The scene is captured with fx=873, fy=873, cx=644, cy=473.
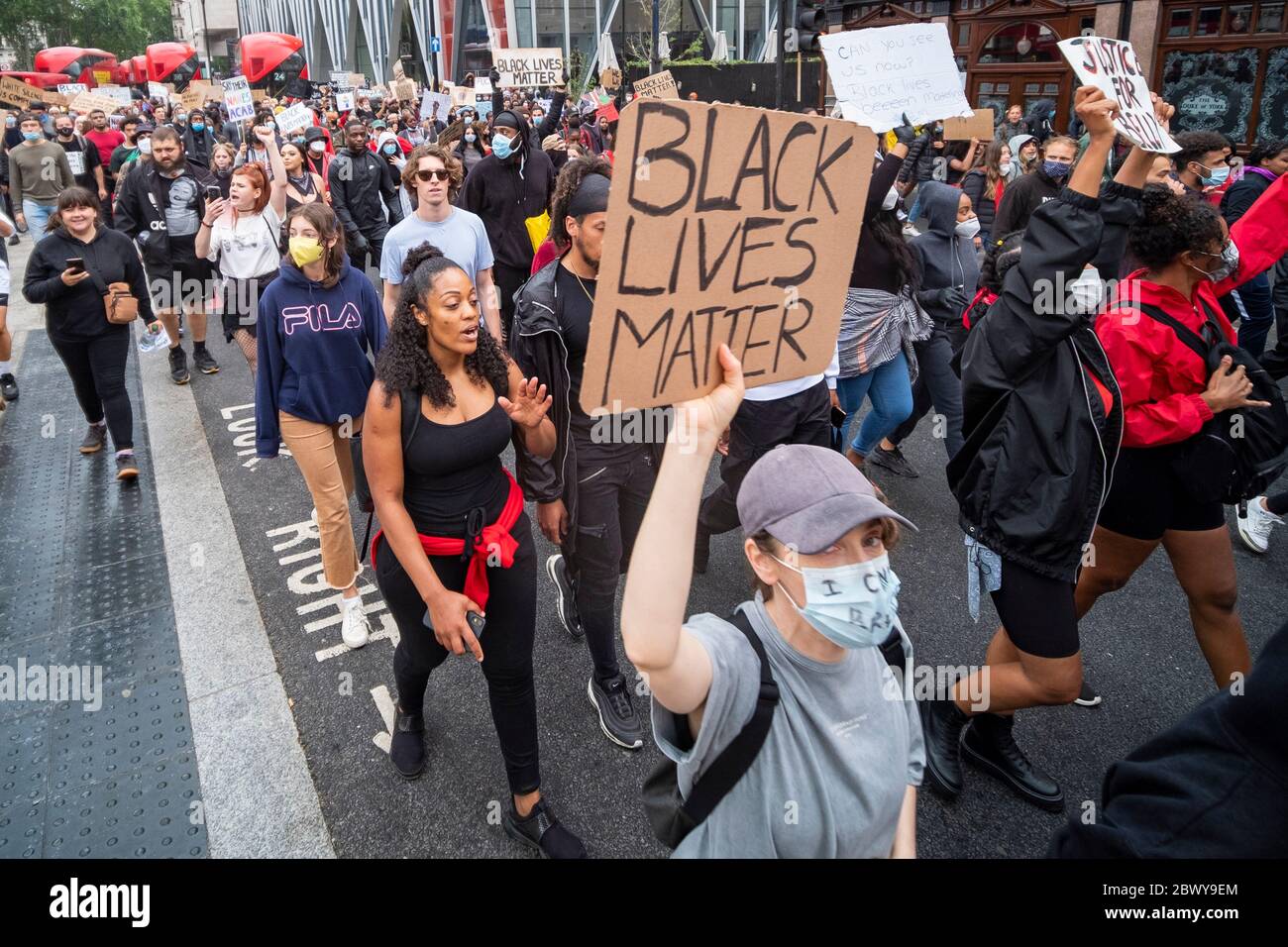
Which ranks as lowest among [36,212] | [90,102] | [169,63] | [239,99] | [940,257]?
[940,257]

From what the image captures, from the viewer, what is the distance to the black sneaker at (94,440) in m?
6.36

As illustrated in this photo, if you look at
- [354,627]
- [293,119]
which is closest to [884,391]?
[354,627]

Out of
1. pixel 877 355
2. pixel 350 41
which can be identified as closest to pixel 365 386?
pixel 877 355

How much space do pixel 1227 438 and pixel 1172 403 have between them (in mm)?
291

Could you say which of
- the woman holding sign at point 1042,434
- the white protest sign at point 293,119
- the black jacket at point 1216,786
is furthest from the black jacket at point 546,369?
the white protest sign at point 293,119

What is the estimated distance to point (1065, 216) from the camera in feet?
7.98

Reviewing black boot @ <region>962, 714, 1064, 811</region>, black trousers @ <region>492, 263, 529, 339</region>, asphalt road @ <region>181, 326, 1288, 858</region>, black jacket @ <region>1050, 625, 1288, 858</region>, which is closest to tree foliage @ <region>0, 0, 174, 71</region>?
black trousers @ <region>492, 263, 529, 339</region>

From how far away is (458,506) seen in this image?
2838 millimetres

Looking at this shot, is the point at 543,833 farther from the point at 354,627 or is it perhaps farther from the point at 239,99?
the point at 239,99

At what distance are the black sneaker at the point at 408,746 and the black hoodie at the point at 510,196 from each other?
4596 mm

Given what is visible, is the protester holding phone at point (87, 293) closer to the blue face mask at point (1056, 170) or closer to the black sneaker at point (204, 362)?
the black sneaker at point (204, 362)

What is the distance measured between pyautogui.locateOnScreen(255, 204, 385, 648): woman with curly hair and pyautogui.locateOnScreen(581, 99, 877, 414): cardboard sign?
276 cm

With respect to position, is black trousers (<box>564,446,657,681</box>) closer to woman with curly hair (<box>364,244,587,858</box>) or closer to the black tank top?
woman with curly hair (<box>364,244,587,858</box>)
